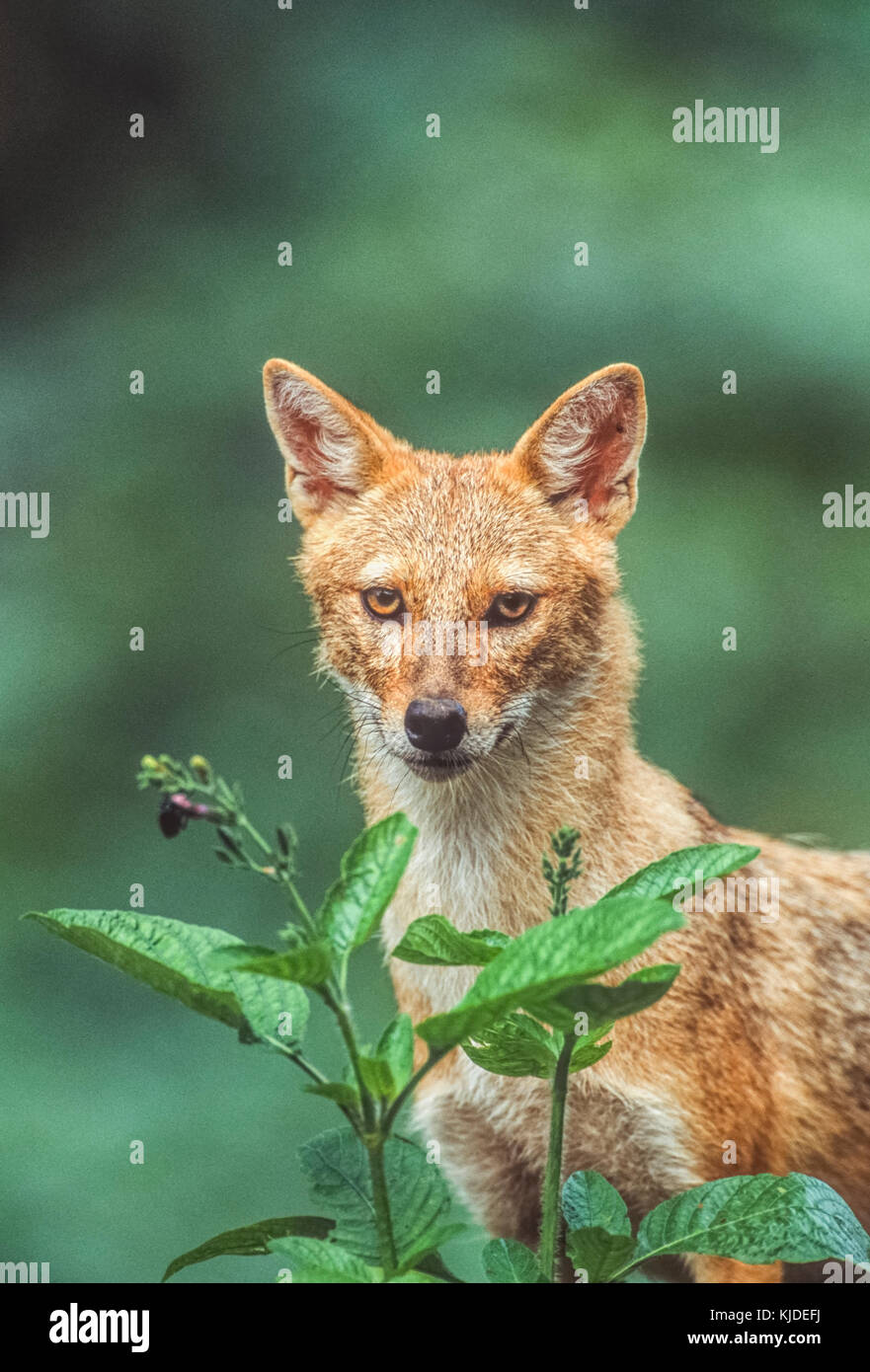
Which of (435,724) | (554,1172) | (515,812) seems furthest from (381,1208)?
(515,812)

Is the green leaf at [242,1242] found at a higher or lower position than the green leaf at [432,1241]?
lower

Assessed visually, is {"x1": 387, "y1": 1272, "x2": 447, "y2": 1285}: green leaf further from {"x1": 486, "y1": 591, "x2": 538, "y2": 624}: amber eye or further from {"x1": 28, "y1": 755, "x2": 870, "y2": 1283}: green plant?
{"x1": 486, "y1": 591, "x2": 538, "y2": 624}: amber eye

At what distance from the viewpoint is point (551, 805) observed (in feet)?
6.32

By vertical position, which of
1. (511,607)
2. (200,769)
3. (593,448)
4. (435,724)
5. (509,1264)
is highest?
(593,448)

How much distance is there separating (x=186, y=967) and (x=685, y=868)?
347mm

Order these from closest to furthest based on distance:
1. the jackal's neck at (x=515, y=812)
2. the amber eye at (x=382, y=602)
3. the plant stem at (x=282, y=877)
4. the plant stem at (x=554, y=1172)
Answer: the plant stem at (x=282, y=877), the plant stem at (x=554, y=1172), the amber eye at (x=382, y=602), the jackal's neck at (x=515, y=812)

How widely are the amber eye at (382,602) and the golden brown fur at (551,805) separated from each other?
0.06ft

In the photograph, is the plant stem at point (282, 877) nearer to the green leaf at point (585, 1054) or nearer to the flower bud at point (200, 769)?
the flower bud at point (200, 769)

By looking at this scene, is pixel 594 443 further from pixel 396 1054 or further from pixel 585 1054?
pixel 396 1054

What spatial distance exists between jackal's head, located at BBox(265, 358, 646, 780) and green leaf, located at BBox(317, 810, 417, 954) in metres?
0.74

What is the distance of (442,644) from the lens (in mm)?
1671

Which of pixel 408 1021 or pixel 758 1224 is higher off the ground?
pixel 408 1021

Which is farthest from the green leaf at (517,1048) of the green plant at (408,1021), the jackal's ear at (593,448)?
the jackal's ear at (593,448)

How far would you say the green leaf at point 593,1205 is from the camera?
41.5 inches
